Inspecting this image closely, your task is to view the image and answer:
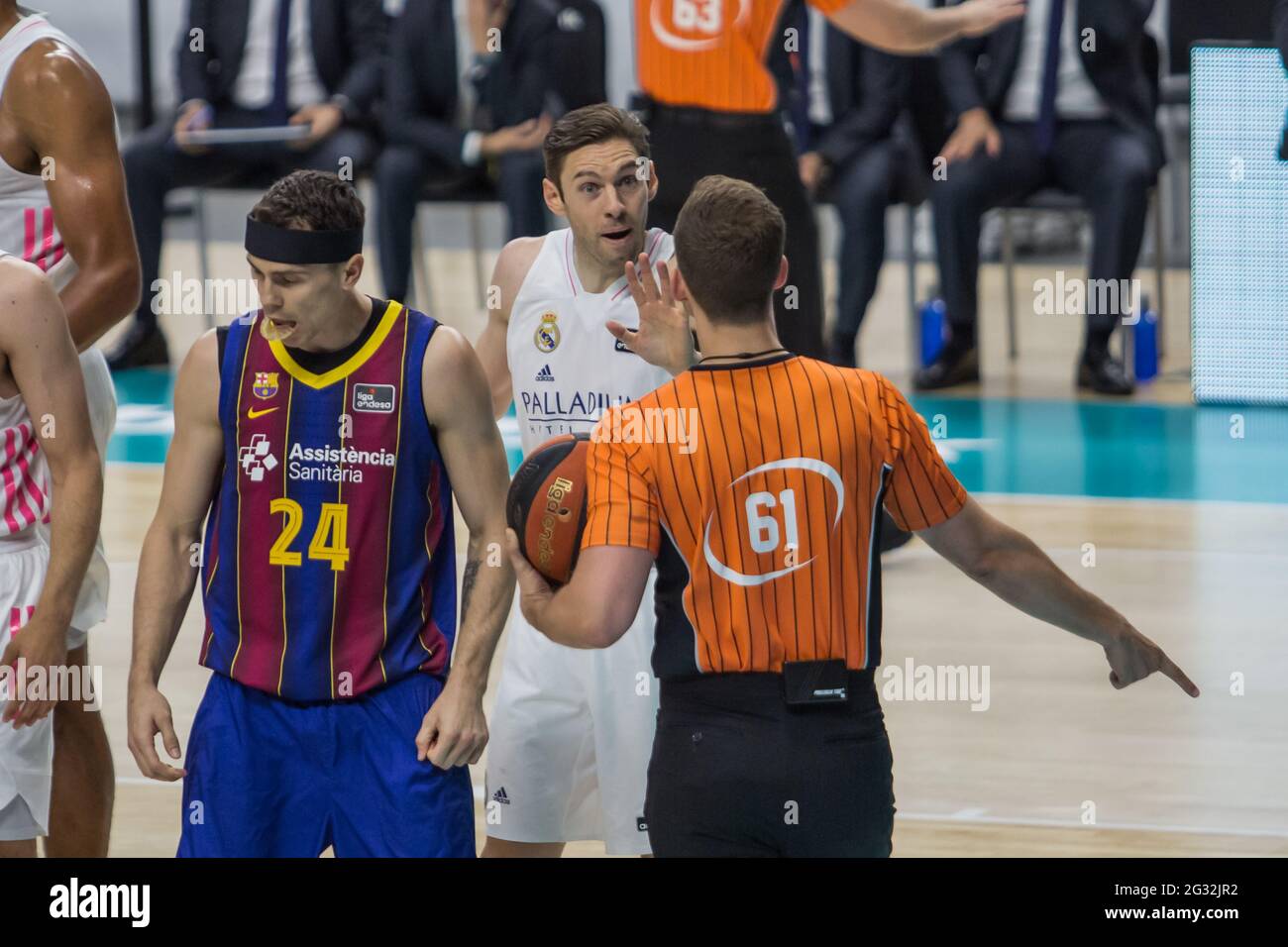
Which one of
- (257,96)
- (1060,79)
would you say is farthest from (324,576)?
(257,96)

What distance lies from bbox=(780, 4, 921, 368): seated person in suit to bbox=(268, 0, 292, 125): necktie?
285 cm

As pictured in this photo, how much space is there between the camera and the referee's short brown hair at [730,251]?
357 centimetres

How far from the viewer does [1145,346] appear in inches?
483

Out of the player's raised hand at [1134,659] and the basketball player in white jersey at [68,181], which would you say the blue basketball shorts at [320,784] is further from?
the player's raised hand at [1134,659]

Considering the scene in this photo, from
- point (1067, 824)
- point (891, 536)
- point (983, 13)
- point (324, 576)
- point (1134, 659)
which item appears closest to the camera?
point (1134, 659)

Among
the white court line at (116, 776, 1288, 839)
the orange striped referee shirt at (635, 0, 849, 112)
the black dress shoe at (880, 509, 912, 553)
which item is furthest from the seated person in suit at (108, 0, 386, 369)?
the white court line at (116, 776, 1288, 839)

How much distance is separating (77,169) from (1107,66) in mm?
7714

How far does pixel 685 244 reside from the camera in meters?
3.62

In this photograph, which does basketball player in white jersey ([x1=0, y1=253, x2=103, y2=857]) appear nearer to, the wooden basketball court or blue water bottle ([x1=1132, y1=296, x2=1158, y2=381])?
the wooden basketball court

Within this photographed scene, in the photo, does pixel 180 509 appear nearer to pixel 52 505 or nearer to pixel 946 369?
pixel 52 505

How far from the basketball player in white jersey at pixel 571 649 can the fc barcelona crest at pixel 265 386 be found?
2.70 feet

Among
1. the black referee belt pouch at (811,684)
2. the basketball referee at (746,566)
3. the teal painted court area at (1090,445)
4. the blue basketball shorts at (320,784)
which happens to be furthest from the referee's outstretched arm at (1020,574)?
the teal painted court area at (1090,445)
